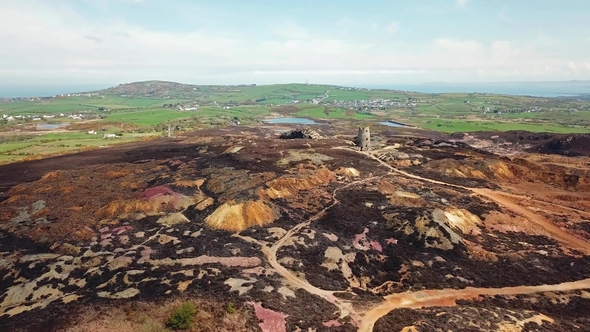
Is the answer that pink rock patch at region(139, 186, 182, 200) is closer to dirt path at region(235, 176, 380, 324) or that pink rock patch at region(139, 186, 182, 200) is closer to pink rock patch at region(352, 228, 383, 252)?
dirt path at region(235, 176, 380, 324)

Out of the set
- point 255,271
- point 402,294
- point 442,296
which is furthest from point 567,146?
point 255,271

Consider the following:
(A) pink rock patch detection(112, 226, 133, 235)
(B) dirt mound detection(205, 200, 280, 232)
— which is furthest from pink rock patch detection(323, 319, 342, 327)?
(A) pink rock patch detection(112, 226, 133, 235)

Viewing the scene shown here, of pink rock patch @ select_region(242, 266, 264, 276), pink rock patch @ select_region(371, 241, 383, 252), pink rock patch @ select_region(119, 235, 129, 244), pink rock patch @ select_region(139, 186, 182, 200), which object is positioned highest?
pink rock patch @ select_region(139, 186, 182, 200)

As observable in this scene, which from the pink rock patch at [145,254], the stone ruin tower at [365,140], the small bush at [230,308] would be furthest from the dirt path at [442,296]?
the stone ruin tower at [365,140]

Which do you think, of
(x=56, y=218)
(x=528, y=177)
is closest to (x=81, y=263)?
(x=56, y=218)

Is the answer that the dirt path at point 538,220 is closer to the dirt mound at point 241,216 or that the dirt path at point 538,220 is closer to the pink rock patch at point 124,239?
the dirt mound at point 241,216

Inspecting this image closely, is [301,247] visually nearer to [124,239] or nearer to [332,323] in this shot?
[332,323]
